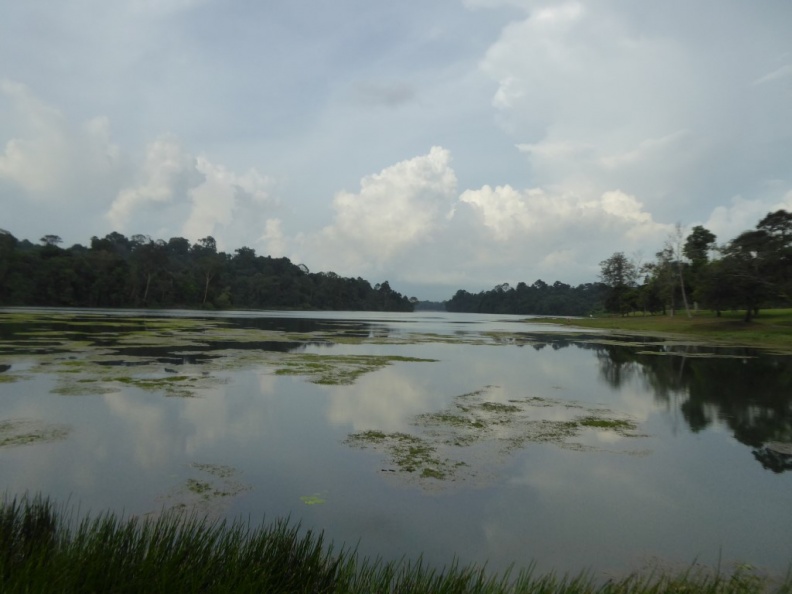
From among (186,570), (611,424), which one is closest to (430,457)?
(186,570)

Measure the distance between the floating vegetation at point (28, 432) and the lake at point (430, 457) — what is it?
6 centimetres

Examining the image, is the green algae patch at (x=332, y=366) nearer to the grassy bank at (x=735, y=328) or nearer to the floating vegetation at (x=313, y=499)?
the floating vegetation at (x=313, y=499)

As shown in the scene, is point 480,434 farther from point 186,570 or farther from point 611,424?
point 186,570

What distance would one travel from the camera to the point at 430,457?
32.6 ft

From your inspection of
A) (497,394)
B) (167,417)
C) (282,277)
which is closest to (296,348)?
(497,394)

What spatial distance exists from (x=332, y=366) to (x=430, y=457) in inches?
483

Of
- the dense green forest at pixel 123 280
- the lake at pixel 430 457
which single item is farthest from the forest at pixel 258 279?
the lake at pixel 430 457

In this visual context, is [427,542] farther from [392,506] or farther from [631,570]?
[631,570]

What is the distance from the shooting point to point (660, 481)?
30.0ft

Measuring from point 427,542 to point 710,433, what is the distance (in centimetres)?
949

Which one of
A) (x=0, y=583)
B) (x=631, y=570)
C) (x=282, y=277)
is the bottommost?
(x=631, y=570)

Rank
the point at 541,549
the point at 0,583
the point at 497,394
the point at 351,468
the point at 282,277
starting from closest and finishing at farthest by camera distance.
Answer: the point at 0,583
the point at 541,549
the point at 351,468
the point at 497,394
the point at 282,277

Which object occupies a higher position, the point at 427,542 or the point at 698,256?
the point at 698,256

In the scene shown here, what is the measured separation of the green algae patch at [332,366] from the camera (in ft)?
60.6
